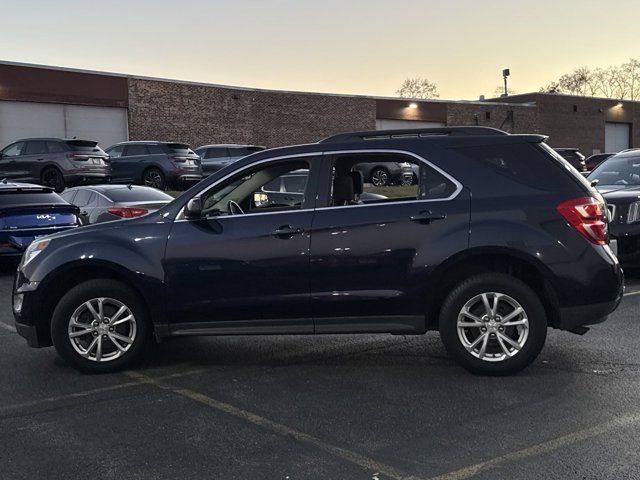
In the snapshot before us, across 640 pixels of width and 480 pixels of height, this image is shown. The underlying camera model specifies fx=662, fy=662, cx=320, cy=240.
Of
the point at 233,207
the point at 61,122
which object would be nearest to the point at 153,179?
the point at 61,122

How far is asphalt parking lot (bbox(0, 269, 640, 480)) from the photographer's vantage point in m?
3.65

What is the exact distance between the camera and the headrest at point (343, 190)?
5418mm

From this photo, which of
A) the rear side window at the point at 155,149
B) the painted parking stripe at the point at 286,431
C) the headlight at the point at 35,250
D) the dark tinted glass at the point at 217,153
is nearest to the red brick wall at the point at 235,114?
the dark tinted glass at the point at 217,153

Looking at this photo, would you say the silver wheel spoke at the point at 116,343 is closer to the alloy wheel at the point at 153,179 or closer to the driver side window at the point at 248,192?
the driver side window at the point at 248,192

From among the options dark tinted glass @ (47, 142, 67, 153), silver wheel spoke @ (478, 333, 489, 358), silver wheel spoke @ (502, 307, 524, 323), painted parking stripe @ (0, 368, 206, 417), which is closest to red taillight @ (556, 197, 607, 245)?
silver wheel spoke @ (502, 307, 524, 323)

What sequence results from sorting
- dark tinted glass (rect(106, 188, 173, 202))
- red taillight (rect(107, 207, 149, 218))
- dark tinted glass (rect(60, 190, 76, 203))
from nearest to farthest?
1. red taillight (rect(107, 207, 149, 218))
2. dark tinted glass (rect(106, 188, 173, 202))
3. dark tinted glass (rect(60, 190, 76, 203))

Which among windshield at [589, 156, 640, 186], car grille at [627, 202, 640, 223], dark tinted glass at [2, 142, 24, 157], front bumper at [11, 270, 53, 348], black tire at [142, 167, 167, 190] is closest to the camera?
front bumper at [11, 270, 53, 348]

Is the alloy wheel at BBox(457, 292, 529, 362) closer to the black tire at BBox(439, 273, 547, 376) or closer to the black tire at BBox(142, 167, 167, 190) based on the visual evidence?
the black tire at BBox(439, 273, 547, 376)

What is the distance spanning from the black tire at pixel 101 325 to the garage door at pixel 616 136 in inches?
2272

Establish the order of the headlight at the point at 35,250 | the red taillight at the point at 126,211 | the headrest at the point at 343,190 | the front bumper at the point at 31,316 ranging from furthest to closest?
the red taillight at the point at 126,211, the headlight at the point at 35,250, the front bumper at the point at 31,316, the headrest at the point at 343,190

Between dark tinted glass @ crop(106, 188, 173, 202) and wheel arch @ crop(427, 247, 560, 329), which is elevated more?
dark tinted glass @ crop(106, 188, 173, 202)

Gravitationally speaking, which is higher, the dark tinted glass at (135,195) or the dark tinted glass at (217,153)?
the dark tinted glass at (217,153)

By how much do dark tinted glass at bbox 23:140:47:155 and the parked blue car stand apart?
938cm

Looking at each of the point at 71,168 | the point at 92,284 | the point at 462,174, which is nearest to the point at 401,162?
the point at 462,174
